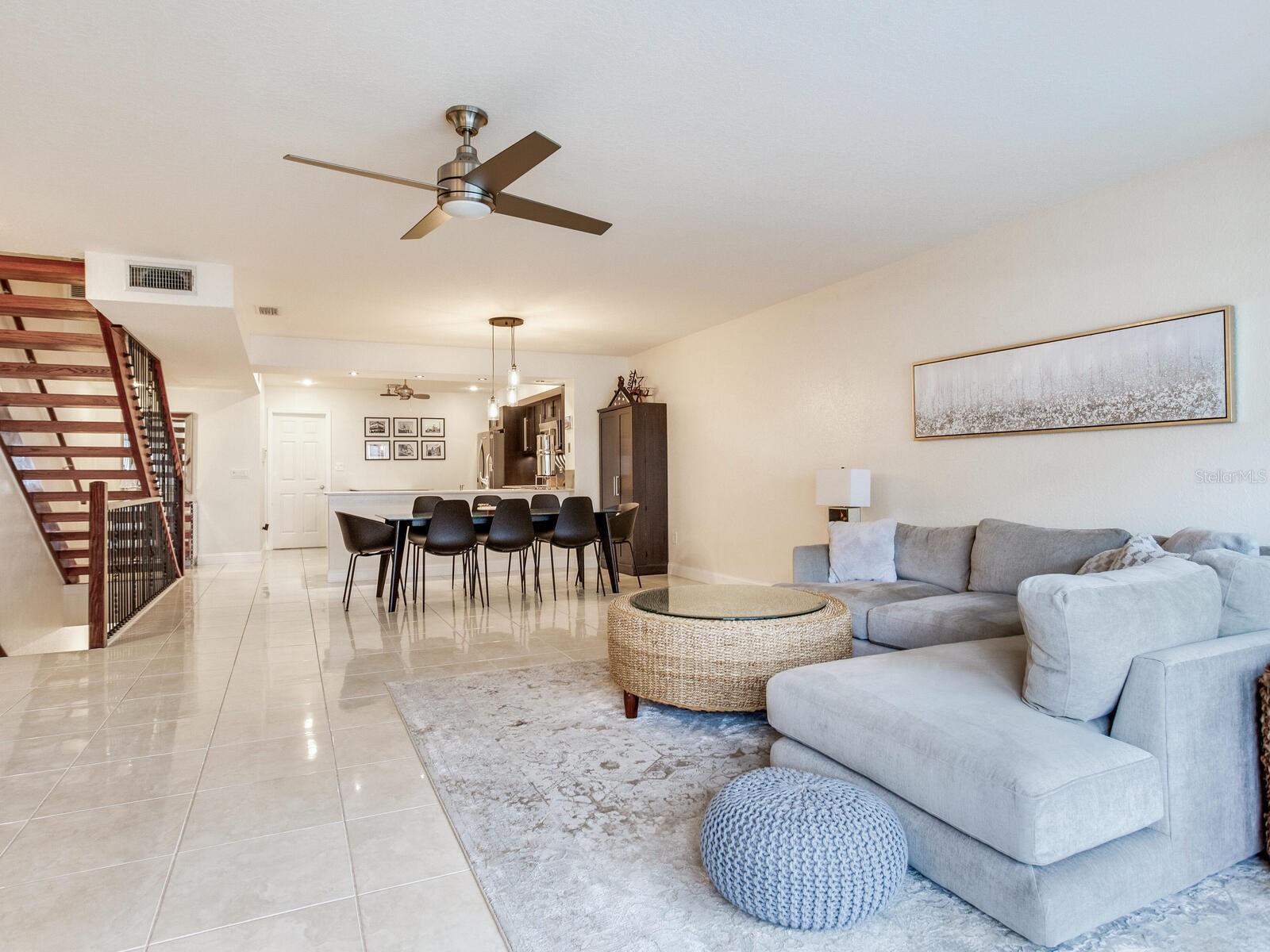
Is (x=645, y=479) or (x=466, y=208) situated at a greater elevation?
(x=466, y=208)

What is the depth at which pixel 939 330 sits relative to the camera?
457cm

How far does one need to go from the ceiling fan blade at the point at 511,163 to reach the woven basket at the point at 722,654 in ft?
5.96

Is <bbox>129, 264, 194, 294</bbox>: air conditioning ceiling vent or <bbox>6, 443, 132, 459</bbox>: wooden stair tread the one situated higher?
<bbox>129, 264, 194, 294</bbox>: air conditioning ceiling vent

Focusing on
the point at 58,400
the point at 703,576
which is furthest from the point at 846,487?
the point at 58,400

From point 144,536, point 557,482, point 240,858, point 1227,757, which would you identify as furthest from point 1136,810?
point 557,482

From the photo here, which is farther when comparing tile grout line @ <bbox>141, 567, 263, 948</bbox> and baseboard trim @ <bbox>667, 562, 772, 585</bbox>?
baseboard trim @ <bbox>667, 562, 772, 585</bbox>

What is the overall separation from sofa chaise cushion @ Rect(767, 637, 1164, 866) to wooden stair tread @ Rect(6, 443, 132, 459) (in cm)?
578

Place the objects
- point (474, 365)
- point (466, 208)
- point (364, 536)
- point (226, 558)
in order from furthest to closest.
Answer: point (226, 558) → point (474, 365) → point (364, 536) → point (466, 208)

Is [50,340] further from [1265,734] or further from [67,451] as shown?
[1265,734]

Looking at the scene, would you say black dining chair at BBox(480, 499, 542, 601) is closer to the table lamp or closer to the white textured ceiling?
the white textured ceiling

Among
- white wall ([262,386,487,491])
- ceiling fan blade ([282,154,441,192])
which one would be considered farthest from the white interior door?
ceiling fan blade ([282,154,441,192])

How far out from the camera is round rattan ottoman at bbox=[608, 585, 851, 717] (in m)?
2.81

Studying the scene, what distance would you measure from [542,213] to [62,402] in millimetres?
4481

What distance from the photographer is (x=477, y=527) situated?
645cm
